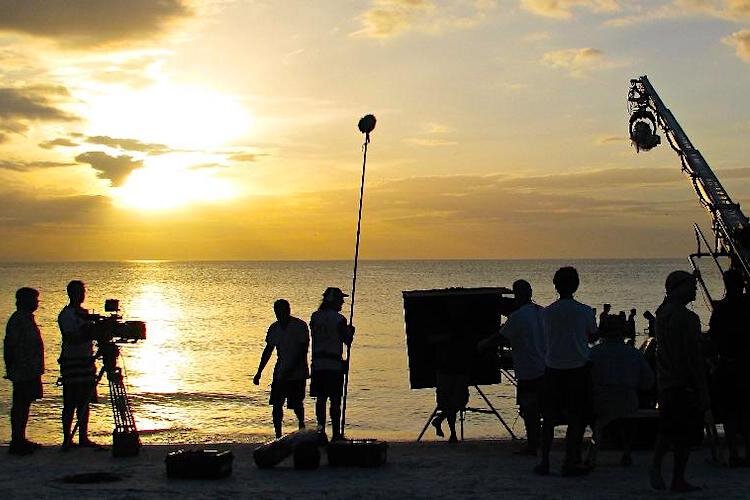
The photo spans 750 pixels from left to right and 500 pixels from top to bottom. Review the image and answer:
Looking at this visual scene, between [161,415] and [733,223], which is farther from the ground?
[733,223]

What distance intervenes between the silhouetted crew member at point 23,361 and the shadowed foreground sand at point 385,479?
0.32 meters

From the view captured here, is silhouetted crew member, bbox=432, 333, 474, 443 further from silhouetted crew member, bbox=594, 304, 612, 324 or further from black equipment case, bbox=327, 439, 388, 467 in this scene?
silhouetted crew member, bbox=594, 304, 612, 324

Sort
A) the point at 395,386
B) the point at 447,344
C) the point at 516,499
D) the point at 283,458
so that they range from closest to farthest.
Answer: the point at 516,499 → the point at 283,458 → the point at 447,344 → the point at 395,386

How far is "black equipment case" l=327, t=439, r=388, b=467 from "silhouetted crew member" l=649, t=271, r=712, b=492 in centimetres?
266

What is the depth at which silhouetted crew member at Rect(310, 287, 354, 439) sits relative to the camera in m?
11.0

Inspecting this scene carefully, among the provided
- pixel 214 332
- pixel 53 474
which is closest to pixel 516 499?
pixel 53 474

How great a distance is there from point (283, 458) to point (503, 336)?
2594 mm

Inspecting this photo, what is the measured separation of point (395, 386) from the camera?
2567cm

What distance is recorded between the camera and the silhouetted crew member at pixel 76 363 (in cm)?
1043

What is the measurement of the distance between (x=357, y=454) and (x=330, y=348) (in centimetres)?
194

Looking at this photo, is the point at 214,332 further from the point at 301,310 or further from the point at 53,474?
the point at 53,474

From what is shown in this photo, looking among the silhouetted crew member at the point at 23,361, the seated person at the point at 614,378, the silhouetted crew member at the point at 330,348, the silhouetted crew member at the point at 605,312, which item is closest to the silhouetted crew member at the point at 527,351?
the seated person at the point at 614,378

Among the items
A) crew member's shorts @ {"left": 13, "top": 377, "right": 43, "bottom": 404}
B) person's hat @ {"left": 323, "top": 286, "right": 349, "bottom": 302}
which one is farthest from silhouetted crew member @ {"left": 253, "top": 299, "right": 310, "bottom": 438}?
crew member's shorts @ {"left": 13, "top": 377, "right": 43, "bottom": 404}

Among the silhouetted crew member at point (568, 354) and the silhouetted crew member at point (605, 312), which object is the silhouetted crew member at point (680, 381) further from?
the silhouetted crew member at point (605, 312)
